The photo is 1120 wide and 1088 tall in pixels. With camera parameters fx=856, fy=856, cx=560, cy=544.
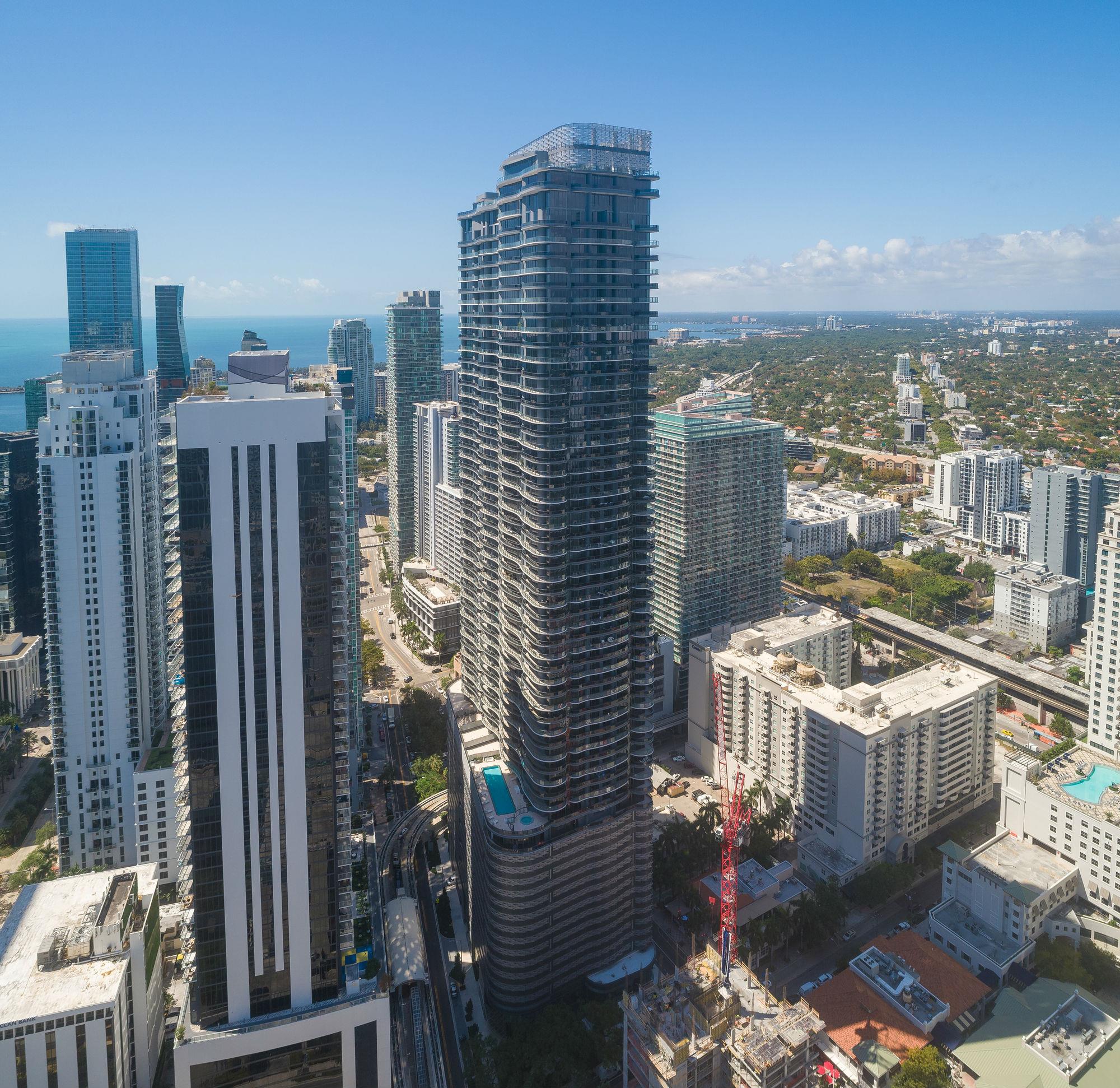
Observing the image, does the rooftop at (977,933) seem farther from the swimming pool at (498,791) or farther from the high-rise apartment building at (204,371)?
the high-rise apartment building at (204,371)

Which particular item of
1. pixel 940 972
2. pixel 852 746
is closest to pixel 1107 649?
pixel 852 746

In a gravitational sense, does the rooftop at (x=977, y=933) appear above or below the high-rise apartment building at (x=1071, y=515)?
below

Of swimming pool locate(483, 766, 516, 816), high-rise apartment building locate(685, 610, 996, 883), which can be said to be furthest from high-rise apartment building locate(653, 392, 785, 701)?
swimming pool locate(483, 766, 516, 816)

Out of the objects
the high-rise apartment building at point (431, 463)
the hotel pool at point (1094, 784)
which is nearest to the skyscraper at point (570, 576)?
the hotel pool at point (1094, 784)

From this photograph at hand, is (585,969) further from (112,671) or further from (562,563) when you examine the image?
(112,671)

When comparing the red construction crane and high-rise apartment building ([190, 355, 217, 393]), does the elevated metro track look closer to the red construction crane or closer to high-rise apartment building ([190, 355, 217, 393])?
the red construction crane

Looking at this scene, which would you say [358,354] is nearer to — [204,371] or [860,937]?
[204,371]
